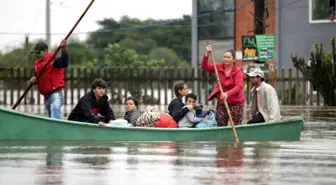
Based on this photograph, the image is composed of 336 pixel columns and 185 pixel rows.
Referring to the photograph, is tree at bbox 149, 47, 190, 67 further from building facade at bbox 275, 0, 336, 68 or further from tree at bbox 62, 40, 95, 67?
building facade at bbox 275, 0, 336, 68

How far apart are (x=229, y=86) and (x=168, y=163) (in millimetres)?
4940

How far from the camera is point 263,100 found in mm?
18016

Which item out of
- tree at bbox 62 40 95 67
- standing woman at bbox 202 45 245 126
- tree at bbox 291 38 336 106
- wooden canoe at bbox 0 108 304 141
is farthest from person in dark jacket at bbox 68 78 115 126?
tree at bbox 62 40 95 67

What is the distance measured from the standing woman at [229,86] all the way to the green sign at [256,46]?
1215 centimetres

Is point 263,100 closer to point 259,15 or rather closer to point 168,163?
point 168,163

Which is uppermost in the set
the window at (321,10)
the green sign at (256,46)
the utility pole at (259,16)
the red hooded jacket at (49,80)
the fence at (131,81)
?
the window at (321,10)

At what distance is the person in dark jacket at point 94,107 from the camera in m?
17.4

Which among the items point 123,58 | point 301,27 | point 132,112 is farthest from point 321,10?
point 123,58

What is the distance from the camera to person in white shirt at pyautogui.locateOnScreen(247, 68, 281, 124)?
17906mm

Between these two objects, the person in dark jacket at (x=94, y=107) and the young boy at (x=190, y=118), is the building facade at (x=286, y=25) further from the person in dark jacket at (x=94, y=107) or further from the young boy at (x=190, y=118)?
the person in dark jacket at (x=94, y=107)

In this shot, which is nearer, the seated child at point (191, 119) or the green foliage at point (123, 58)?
the seated child at point (191, 119)

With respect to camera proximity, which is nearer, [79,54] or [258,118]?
[258,118]

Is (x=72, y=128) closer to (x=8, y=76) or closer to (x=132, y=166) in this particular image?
(x=132, y=166)


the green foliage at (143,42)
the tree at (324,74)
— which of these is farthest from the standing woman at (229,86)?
the green foliage at (143,42)
